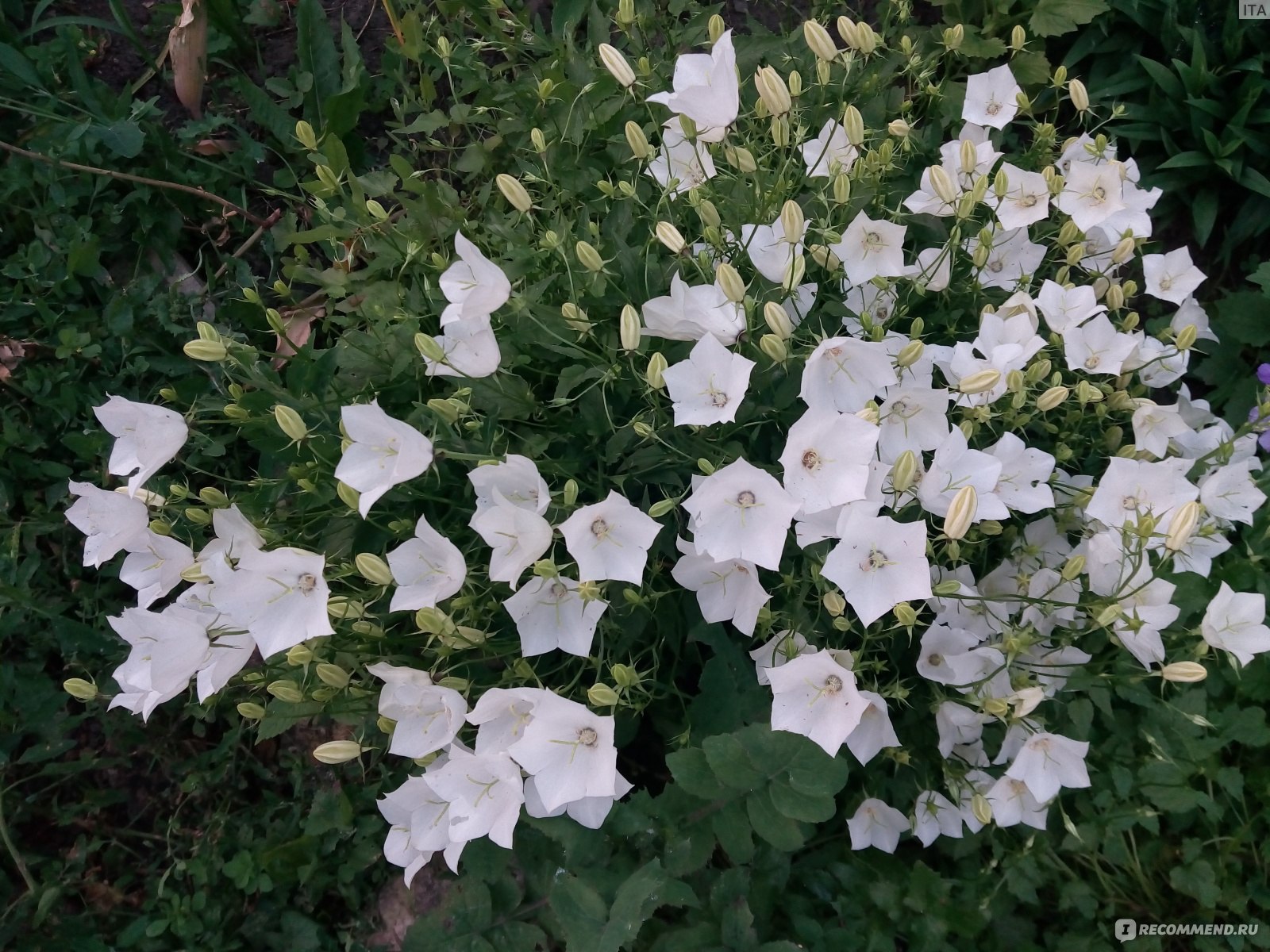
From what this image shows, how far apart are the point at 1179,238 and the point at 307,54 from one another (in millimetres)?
3476

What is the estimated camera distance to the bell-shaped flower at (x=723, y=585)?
72.7 inches

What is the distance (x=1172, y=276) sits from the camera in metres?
2.56

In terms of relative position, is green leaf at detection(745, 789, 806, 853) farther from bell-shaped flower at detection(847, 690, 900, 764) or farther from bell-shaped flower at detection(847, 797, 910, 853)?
bell-shaped flower at detection(847, 797, 910, 853)

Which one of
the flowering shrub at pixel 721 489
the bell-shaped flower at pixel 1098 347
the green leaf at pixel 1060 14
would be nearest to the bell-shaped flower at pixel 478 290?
the flowering shrub at pixel 721 489

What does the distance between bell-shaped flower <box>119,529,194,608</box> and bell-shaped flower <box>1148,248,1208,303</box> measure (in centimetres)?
267

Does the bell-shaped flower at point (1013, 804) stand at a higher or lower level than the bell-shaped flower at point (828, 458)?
lower

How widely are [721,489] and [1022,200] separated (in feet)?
3.98

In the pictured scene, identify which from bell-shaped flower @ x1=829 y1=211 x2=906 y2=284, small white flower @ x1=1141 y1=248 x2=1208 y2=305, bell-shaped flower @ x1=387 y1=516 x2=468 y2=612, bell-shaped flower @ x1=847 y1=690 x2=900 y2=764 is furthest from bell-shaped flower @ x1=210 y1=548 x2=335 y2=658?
small white flower @ x1=1141 y1=248 x2=1208 y2=305

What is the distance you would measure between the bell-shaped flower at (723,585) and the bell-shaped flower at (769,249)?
25.0 inches

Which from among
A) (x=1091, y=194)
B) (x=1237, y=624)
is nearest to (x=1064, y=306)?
(x=1091, y=194)

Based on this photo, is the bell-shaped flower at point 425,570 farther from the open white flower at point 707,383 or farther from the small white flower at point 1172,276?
the small white flower at point 1172,276

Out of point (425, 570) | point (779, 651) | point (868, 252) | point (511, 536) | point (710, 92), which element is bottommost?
point (779, 651)

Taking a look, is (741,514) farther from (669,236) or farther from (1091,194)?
(1091,194)

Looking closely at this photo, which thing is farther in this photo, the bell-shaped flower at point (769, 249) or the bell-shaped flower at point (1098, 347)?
the bell-shaped flower at point (1098, 347)
